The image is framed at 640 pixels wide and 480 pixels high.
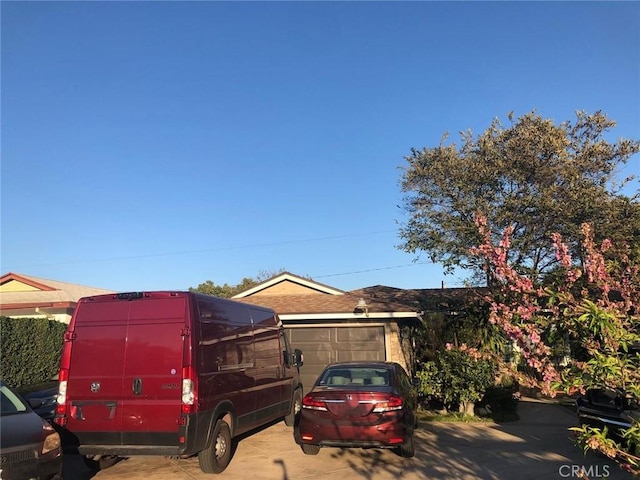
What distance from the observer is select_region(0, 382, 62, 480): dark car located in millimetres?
5184

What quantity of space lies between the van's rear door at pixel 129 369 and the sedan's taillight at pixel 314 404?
212cm

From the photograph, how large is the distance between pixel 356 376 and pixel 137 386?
3.51 metres

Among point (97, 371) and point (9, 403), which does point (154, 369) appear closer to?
point (97, 371)

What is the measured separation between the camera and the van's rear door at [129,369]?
22.0 ft

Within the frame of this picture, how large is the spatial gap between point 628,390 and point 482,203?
1239cm

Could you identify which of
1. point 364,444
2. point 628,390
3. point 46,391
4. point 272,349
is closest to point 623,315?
point 628,390

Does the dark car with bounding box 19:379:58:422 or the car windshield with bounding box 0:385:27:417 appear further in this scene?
the dark car with bounding box 19:379:58:422

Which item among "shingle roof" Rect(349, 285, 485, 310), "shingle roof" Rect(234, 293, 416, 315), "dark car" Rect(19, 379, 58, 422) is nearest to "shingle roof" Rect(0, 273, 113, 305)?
"shingle roof" Rect(234, 293, 416, 315)

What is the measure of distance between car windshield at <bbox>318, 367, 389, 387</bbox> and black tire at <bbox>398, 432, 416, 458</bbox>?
881 mm

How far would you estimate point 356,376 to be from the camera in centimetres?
848

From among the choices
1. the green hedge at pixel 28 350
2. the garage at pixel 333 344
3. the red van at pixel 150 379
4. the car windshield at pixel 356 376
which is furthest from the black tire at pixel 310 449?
the green hedge at pixel 28 350

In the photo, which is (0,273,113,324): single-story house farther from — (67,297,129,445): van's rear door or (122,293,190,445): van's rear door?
(122,293,190,445): van's rear door

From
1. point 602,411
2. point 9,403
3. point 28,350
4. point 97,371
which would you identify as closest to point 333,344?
point 28,350
